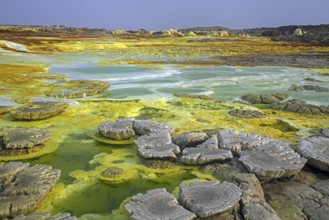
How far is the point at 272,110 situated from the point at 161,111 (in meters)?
3.08

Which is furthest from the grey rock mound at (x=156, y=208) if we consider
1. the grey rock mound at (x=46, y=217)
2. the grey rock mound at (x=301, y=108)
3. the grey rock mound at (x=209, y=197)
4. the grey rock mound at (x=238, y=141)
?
the grey rock mound at (x=301, y=108)

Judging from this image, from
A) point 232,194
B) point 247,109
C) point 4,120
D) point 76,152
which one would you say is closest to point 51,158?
point 76,152

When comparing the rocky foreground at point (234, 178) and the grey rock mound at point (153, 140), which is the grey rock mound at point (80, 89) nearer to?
the rocky foreground at point (234, 178)

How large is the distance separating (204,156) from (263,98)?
579cm

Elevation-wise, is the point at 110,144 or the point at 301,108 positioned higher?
the point at 301,108

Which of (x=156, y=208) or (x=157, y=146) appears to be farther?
(x=157, y=146)

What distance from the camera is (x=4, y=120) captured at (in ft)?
27.7

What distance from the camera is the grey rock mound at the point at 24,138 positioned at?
21.1 ft

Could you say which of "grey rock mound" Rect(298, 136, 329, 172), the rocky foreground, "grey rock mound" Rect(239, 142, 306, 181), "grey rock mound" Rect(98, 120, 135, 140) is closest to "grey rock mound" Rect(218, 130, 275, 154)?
the rocky foreground

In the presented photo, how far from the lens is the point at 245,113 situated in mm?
9172

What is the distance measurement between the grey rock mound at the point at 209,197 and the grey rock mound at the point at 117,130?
2.66 metres

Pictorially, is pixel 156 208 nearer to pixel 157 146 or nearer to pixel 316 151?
pixel 157 146

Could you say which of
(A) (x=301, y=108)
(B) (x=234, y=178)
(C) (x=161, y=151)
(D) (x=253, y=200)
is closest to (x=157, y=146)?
(C) (x=161, y=151)

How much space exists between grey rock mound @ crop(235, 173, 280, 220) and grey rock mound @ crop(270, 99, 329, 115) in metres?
5.17
